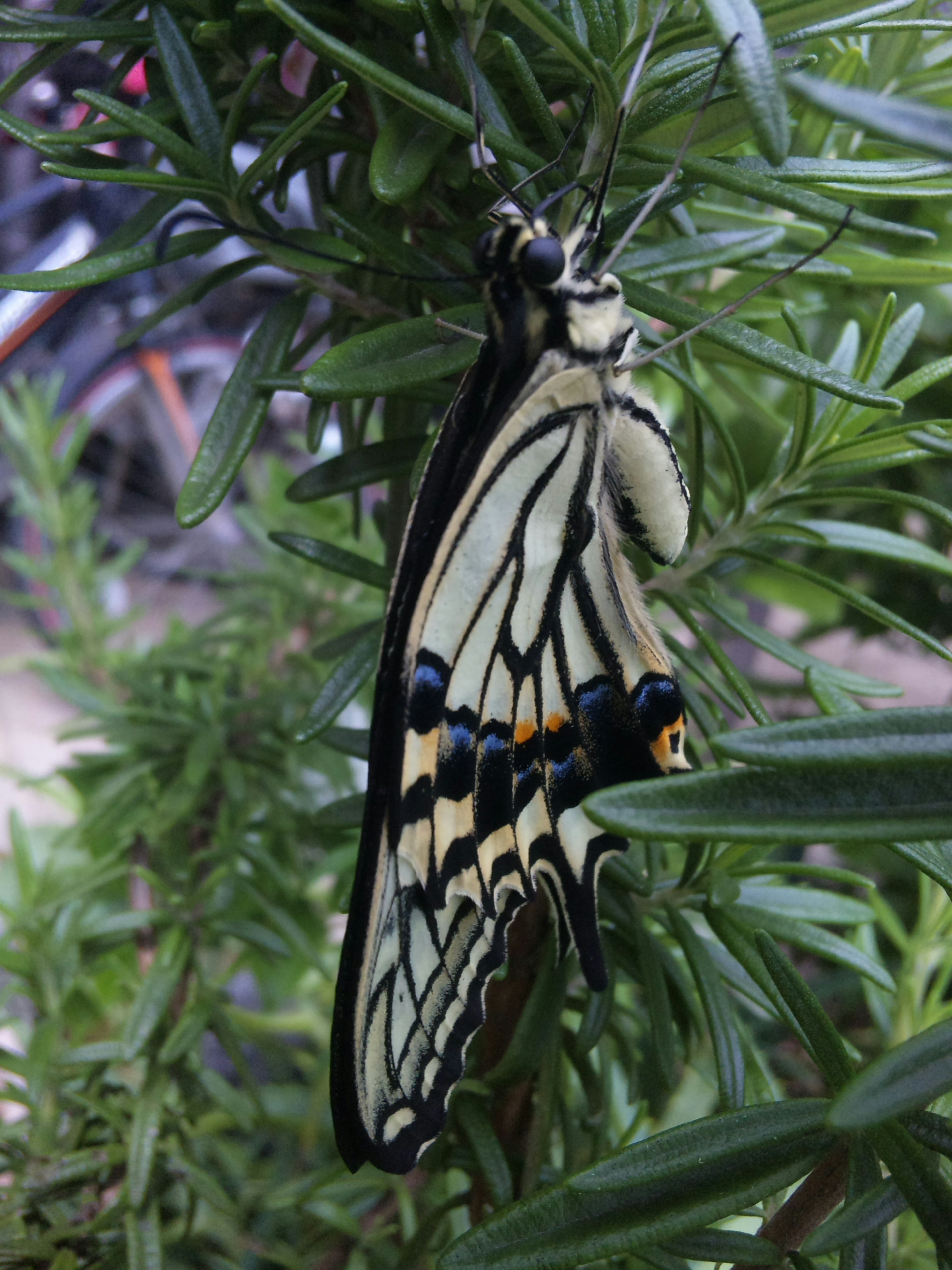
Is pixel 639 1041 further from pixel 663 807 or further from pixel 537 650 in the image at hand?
pixel 663 807

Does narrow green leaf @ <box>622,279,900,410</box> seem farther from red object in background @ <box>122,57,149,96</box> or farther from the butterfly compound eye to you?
red object in background @ <box>122,57,149,96</box>

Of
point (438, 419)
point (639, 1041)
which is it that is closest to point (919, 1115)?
point (639, 1041)

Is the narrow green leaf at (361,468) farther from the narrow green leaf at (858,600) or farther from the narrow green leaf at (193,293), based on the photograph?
the narrow green leaf at (858,600)

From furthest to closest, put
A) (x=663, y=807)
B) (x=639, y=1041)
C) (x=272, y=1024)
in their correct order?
(x=272, y=1024) → (x=639, y=1041) → (x=663, y=807)

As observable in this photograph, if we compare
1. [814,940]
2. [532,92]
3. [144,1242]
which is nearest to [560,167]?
[532,92]

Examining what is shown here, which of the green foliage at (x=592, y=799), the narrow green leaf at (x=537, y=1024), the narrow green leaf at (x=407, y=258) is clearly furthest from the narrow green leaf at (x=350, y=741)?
the narrow green leaf at (x=407, y=258)

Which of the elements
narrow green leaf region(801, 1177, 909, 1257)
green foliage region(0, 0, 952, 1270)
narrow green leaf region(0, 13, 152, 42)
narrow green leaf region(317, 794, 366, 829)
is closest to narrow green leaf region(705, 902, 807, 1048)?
green foliage region(0, 0, 952, 1270)
